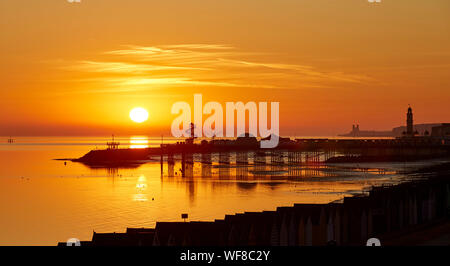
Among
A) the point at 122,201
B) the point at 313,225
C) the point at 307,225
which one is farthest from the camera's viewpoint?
the point at 122,201

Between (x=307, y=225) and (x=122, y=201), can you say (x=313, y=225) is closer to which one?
(x=307, y=225)

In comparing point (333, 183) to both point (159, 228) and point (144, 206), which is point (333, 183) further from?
point (159, 228)

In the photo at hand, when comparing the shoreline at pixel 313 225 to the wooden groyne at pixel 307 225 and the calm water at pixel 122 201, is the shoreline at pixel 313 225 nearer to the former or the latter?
the wooden groyne at pixel 307 225

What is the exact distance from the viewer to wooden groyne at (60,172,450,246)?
117 ft

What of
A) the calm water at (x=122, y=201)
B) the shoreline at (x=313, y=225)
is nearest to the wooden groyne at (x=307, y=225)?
the shoreline at (x=313, y=225)

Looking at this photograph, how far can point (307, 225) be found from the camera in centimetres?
4144

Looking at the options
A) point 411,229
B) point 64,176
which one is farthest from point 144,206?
point 64,176

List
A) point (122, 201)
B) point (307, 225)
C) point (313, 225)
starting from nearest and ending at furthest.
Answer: point (307, 225)
point (313, 225)
point (122, 201)

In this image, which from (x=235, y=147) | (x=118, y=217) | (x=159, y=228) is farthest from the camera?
(x=235, y=147)

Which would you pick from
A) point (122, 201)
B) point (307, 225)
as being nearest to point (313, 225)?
point (307, 225)

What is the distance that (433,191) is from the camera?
5906 cm

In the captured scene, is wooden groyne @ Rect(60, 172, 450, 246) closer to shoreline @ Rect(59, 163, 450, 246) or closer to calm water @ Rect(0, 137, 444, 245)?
shoreline @ Rect(59, 163, 450, 246)
